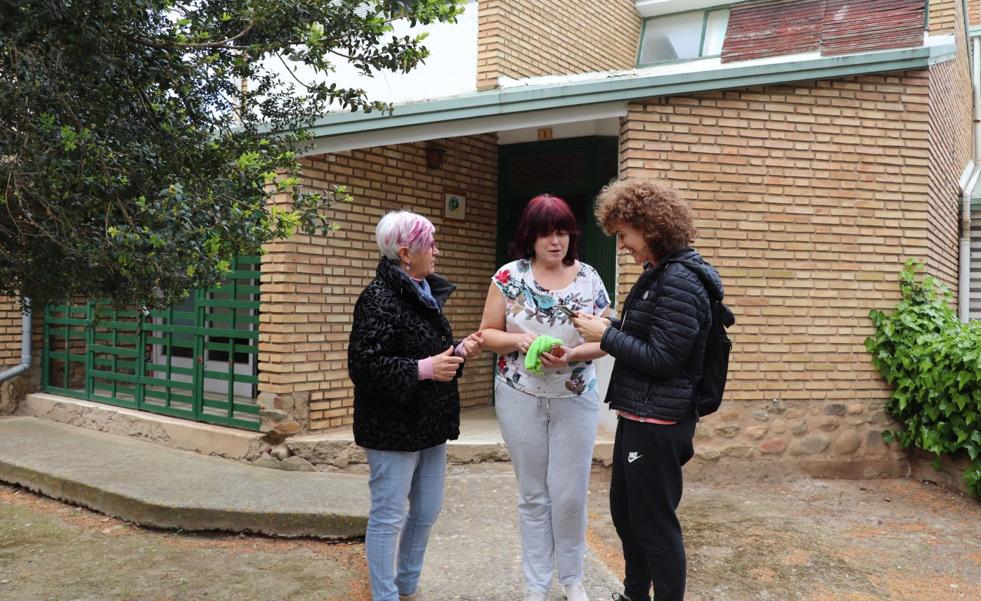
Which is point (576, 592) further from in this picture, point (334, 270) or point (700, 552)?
point (334, 270)

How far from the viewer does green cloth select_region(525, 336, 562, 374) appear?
314 centimetres

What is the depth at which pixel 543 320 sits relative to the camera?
11.1 feet

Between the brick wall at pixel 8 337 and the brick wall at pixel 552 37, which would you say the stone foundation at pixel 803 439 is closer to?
the brick wall at pixel 552 37

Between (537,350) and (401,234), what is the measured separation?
77 cm

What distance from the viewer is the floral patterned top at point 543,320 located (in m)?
3.34

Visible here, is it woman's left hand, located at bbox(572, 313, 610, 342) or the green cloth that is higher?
woman's left hand, located at bbox(572, 313, 610, 342)

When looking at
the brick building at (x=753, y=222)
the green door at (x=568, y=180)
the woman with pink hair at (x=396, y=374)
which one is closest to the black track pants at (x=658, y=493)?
the woman with pink hair at (x=396, y=374)

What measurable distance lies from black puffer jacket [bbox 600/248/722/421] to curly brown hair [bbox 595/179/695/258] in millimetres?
64

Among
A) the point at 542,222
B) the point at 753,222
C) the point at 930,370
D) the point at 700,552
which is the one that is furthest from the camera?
the point at 753,222

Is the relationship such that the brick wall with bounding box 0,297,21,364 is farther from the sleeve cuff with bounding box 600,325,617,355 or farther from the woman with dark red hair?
the sleeve cuff with bounding box 600,325,617,355

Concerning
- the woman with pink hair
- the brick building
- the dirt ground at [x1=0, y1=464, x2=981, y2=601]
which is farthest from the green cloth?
the brick building

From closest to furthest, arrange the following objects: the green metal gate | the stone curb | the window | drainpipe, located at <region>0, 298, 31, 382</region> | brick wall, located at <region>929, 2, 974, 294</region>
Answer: the stone curb < brick wall, located at <region>929, 2, 974, 294</region> < the green metal gate < drainpipe, located at <region>0, 298, 31, 382</region> < the window

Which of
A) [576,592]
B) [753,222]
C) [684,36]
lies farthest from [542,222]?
[684,36]

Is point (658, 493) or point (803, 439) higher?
point (658, 493)
